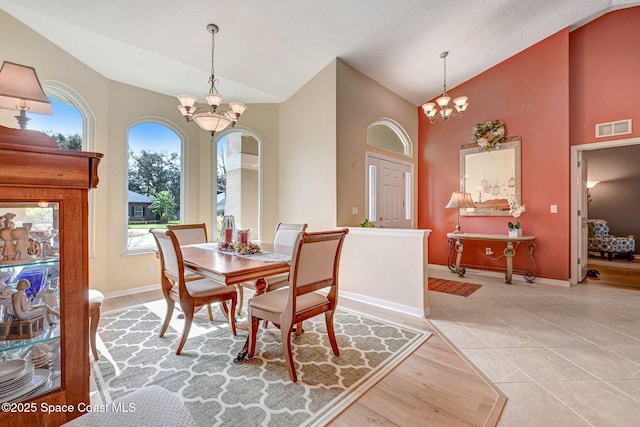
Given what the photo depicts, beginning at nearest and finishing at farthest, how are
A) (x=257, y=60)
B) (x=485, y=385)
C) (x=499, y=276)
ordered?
1. (x=485, y=385)
2. (x=257, y=60)
3. (x=499, y=276)

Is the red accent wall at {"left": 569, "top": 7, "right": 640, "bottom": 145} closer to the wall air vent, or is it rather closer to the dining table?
the wall air vent

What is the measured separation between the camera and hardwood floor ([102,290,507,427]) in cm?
161

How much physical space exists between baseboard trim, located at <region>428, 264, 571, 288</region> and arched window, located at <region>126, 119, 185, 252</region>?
4.64 meters

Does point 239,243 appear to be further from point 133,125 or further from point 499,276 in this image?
point 499,276

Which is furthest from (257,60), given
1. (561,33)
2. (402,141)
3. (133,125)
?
(561,33)

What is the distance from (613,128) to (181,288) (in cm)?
608

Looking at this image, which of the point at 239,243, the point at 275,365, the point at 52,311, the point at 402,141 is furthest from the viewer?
the point at 402,141

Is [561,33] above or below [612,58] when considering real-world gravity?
above

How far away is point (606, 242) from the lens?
6348mm

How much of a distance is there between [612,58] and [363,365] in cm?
570

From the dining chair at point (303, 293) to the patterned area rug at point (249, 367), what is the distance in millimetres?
174

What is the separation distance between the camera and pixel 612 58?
13.6 ft

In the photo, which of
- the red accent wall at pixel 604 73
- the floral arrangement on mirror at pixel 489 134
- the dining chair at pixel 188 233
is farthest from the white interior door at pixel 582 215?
the dining chair at pixel 188 233

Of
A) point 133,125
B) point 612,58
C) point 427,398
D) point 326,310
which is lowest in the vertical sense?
point 427,398
